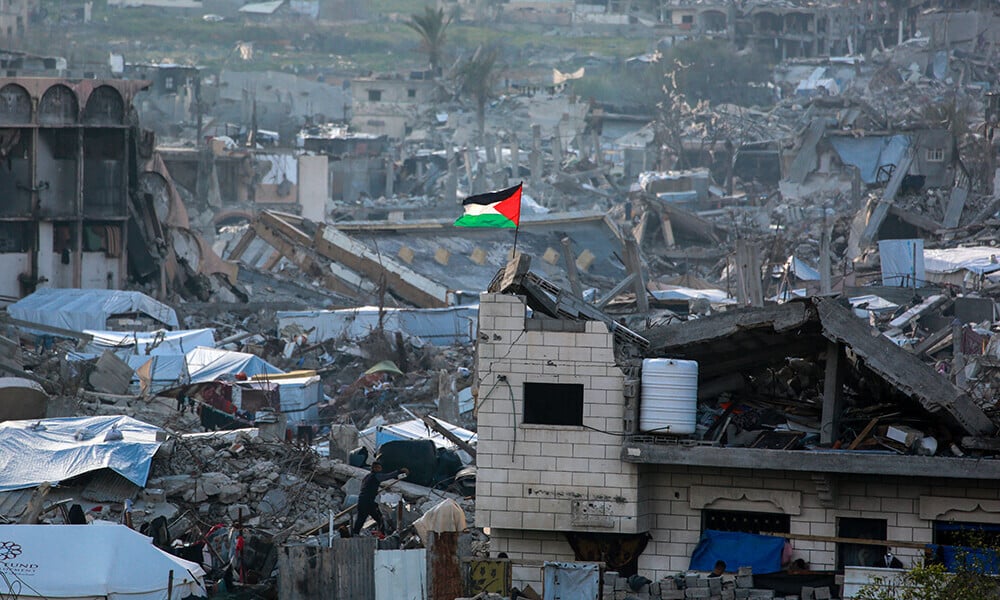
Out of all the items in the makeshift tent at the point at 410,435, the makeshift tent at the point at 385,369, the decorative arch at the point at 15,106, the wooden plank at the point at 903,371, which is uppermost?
the decorative arch at the point at 15,106

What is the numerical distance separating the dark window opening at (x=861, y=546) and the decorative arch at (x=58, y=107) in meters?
28.6

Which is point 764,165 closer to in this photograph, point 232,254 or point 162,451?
point 232,254

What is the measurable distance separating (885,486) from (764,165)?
58.0 m

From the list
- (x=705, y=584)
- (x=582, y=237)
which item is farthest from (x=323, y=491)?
(x=582, y=237)

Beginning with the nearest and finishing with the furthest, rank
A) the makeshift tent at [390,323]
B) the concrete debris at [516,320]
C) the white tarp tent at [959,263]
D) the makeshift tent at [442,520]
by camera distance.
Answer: the concrete debris at [516,320]
the makeshift tent at [442,520]
the makeshift tent at [390,323]
the white tarp tent at [959,263]

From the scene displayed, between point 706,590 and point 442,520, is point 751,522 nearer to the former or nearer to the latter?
point 706,590

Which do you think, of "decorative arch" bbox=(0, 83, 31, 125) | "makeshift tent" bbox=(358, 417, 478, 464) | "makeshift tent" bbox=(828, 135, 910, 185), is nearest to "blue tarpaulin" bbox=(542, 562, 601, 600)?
"makeshift tent" bbox=(358, 417, 478, 464)

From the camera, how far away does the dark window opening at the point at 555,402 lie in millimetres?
15344

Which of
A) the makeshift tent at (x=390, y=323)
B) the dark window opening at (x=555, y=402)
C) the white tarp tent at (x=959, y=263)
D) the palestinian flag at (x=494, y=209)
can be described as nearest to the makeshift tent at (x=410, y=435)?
the palestinian flag at (x=494, y=209)

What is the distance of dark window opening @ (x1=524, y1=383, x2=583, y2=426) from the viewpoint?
1534 cm

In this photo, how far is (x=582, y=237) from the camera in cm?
5188

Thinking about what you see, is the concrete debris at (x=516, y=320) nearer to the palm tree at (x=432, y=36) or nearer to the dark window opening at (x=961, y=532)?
the dark window opening at (x=961, y=532)

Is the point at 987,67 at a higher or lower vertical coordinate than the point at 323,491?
higher

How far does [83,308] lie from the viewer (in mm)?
36375
